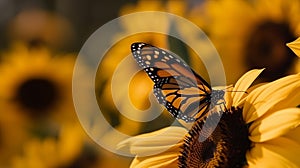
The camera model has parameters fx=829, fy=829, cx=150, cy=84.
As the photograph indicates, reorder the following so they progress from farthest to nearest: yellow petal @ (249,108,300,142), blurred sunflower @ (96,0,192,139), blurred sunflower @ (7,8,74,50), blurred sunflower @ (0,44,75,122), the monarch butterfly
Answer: blurred sunflower @ (7,8,74,50) < blurred sunflower @ (0,44,75,122) < blurred sunflower @ (96,0,192,139) < the monarch butterfly < yellow petal @ (249,108,300,142)

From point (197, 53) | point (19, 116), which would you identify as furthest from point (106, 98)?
point (19, 116)

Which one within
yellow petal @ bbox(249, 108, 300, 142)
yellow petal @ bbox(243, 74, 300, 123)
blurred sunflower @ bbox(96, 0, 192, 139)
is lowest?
yellow petal @ bbox(249, 108, 300, 142)

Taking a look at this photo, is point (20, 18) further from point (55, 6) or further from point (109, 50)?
point (109, 50)

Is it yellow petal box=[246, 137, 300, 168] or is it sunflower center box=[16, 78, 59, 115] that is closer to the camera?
yellow petal box=[246, 137, 300, 168]

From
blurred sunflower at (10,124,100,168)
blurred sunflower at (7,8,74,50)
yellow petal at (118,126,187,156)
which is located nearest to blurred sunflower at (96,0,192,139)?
blurred sunflower at (10,124,100,168)

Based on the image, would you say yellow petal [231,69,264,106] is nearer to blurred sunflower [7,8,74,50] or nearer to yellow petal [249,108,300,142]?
yellow petal [249,108,300,142]

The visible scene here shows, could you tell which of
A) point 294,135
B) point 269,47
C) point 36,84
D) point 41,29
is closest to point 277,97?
point 294,135

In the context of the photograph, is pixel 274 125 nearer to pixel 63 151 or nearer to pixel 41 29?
pixel 63 151
